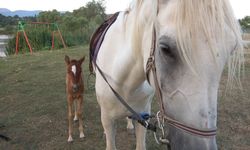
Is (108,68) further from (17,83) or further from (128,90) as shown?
(17,83)

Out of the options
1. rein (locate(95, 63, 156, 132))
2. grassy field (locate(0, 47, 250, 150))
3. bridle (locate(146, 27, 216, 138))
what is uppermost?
bridle (locate(146, 27, 216, 138))

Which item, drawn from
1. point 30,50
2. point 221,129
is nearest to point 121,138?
point 221,129

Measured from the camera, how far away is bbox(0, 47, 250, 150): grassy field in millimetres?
3803

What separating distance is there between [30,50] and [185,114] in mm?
13384

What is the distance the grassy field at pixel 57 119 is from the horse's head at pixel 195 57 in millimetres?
2566

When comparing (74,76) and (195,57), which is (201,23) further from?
(74,76)

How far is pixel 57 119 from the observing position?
15.3 ft

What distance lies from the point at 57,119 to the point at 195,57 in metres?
3.90

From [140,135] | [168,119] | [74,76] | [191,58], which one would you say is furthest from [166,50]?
[74,76]

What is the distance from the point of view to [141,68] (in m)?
1.75

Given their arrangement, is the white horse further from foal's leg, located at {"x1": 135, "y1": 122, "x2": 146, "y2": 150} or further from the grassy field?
the grassy field

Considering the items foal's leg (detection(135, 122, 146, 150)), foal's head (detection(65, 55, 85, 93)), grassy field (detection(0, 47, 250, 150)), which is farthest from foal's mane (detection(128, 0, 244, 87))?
foal's head (detection(65, 55, 85, 93))

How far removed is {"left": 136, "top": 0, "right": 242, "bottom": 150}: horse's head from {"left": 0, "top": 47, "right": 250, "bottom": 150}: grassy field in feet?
8.42

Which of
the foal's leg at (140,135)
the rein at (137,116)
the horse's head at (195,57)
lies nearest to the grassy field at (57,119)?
the foal's leg at (140,135)
